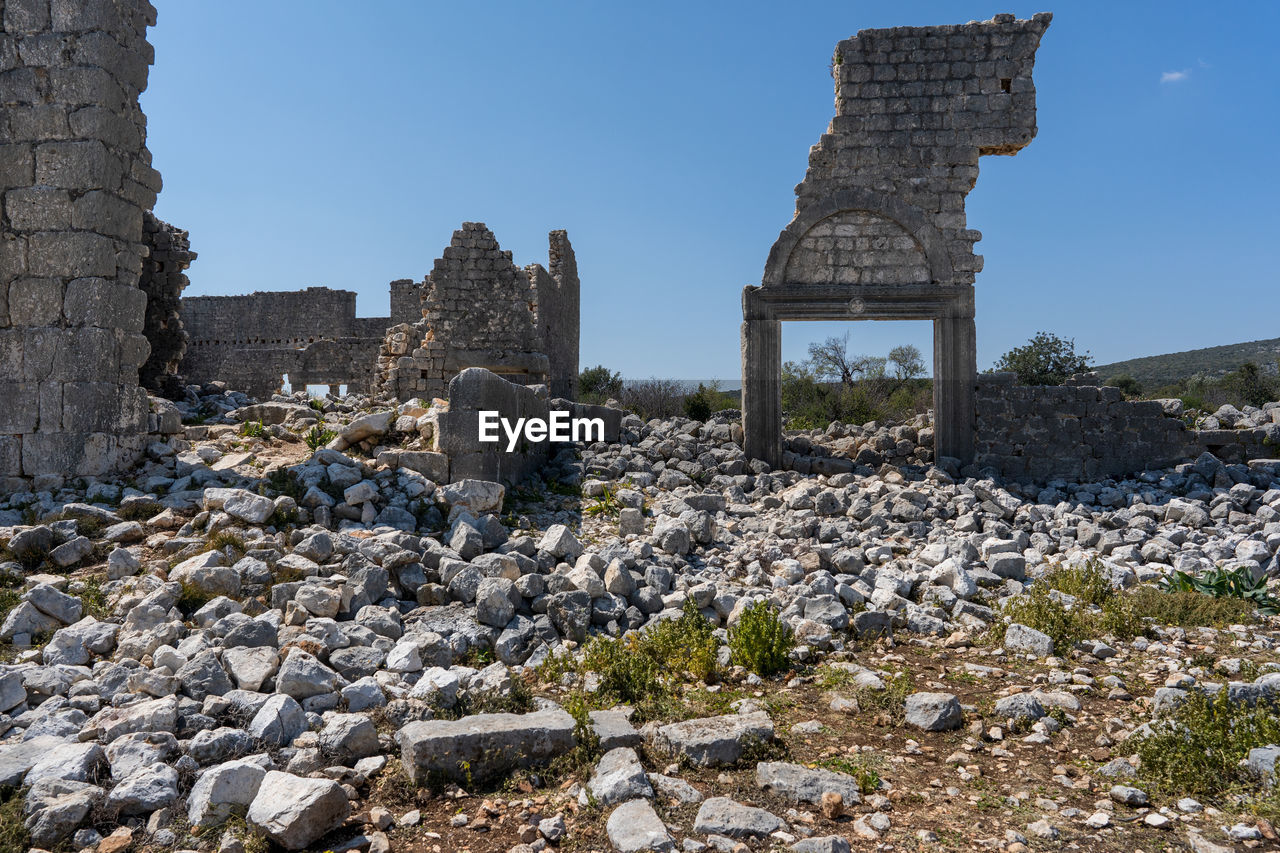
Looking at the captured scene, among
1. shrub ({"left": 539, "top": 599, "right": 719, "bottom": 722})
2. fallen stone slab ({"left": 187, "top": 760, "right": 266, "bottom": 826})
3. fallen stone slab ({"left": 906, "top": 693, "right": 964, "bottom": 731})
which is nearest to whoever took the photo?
fallen stone slab ({"left": 187, "top": 760, "right": 266, "bottom": 826})

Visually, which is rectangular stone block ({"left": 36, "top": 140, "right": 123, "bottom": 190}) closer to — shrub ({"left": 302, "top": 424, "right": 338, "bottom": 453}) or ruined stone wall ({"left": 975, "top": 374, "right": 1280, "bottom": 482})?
shrub ({"left": 302, "top": 424, "right": 338, "bottom": 453})

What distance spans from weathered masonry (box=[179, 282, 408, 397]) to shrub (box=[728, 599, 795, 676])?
712 inches

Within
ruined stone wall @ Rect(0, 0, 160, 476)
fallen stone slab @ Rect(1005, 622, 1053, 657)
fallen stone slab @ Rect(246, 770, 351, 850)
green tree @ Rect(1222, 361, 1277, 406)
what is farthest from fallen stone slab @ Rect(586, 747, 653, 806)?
green tree @ Rect(1222, 361, 1277, 406)

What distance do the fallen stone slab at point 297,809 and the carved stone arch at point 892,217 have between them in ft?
29.6

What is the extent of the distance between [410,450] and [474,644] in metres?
2.94

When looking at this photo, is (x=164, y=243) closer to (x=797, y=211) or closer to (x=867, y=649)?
(x=797, y=211)

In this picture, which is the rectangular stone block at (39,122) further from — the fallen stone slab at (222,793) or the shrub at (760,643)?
the shrub at (760,643)

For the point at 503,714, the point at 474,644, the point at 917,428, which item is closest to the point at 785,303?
the point at 917,428

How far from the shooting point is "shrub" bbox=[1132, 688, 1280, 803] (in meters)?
3.07

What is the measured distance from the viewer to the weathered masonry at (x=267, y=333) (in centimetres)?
2155

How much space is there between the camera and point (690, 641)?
15.1 feet

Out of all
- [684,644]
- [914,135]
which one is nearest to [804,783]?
[684,644]

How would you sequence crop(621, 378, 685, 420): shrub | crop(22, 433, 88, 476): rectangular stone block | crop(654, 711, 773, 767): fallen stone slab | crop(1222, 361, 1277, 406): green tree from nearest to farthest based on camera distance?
crop(654, 711, 773, 767): fallen stone slab < crop(22, 433, 88, 476): rectangular stone block < crop(621, 378, 685, 420): shrub < crop(1222, 361, 1277, 406): green tree

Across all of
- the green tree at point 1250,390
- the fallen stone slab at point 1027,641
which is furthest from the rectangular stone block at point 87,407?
the green tree at point 1250,390
